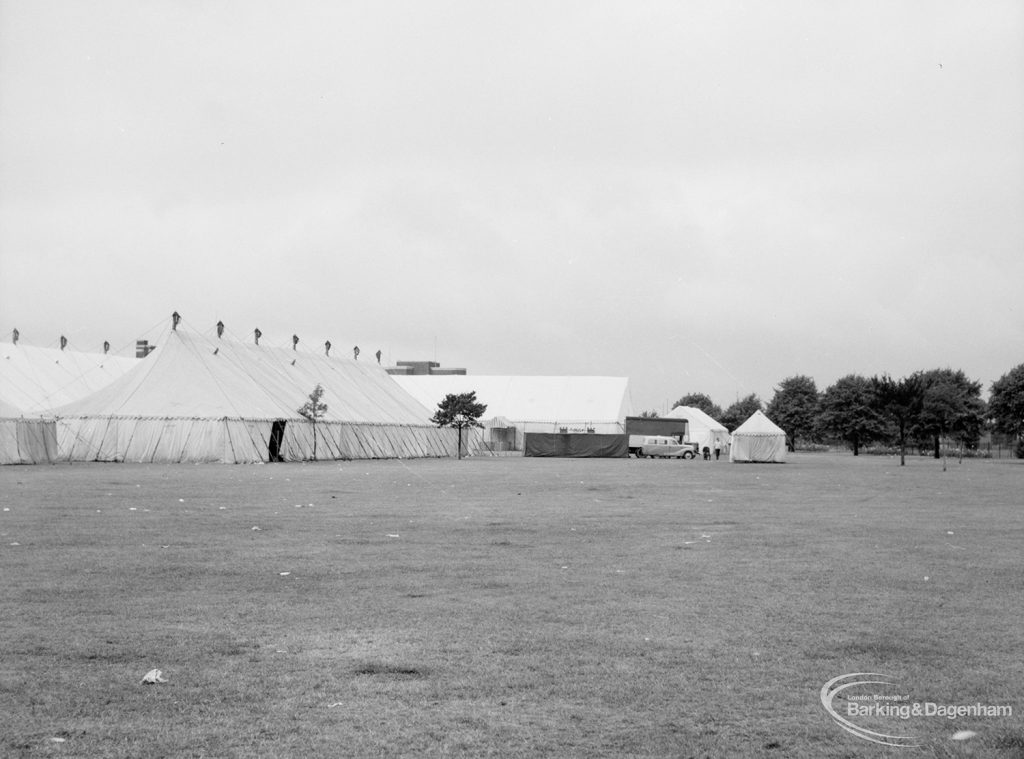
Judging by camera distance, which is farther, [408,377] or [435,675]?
[408,377]

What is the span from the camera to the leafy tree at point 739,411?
5640 inches

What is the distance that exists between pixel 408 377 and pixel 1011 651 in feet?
302

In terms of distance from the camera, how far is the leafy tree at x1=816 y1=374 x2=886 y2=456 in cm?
10188

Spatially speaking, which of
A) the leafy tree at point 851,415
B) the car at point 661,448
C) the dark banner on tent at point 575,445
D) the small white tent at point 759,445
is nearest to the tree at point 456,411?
the dark banner on tent at point 575,445

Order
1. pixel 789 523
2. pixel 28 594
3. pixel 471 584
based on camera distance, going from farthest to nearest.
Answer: pixel 789 523 → pixel 471 584 → pixel 28 594

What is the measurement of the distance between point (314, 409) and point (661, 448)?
101 feet

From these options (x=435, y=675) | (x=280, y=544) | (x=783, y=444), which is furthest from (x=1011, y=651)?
(x=783, y=444)

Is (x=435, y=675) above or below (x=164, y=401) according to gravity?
below

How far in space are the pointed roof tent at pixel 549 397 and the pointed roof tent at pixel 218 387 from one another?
22.6 metres

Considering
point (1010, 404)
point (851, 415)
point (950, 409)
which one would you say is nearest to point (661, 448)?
point (1010, 404)

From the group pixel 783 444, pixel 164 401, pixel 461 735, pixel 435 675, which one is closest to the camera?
pixel 461 735

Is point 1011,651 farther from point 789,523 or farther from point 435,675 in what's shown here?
point 789,523

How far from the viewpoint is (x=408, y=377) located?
9831 centimetres
